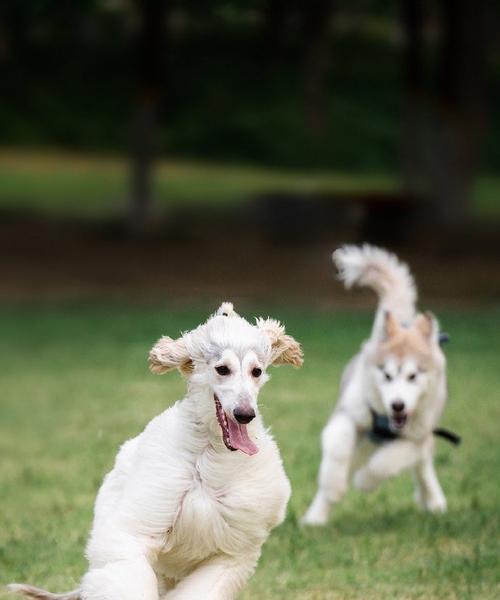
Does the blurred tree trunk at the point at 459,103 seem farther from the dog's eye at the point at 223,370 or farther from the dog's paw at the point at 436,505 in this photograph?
the dog's eye at the point at 223,370

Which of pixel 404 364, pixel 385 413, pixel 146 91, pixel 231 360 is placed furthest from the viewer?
pixel 146 91

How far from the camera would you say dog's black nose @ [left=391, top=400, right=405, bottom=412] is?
27.0 feet

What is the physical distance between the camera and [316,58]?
122ft

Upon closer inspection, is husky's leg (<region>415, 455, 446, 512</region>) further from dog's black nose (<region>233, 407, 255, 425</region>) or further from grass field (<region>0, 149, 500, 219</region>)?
grass field (<region>0, 149, 500, 219</region>)

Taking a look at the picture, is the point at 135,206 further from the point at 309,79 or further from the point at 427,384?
the point at 427,384

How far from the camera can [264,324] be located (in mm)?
5664

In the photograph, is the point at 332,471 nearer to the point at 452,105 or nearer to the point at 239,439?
the point at 239,439

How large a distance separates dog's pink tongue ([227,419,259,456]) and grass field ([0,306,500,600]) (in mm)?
1573

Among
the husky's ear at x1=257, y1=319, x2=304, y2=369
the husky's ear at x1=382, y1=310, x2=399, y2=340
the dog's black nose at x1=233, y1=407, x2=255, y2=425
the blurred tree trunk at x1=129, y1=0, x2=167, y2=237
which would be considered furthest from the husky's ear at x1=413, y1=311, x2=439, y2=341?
the blurred tree trunk at x1=129, y1=0, x2=167, y2=237

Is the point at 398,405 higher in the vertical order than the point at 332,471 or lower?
higher

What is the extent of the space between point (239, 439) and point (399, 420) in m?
3.08

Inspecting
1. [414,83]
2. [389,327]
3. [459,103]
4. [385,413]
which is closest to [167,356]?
[385,413]

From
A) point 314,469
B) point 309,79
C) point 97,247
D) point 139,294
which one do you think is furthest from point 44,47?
point 314,469

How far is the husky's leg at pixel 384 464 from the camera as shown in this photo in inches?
326
